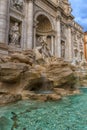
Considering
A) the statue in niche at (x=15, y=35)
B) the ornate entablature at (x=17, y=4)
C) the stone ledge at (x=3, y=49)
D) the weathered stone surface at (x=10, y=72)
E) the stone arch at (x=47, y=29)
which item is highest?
the ornate entablature at (x=17, y=4)

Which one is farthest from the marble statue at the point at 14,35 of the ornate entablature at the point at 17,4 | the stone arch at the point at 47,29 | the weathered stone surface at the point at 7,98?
the weathered stone surface at the point at 7,98

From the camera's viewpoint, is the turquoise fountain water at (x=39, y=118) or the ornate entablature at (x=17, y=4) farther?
the ornate entablature at (x=17, y=4)

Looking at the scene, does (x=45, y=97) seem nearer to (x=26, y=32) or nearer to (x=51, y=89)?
(x=51, y=89)

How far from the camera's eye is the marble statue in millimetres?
15925

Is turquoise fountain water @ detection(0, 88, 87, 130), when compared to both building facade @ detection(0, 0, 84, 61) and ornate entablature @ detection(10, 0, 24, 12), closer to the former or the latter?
building facade @ detection(0, 0, 84, 61)

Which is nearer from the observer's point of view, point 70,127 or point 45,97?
point 70,127

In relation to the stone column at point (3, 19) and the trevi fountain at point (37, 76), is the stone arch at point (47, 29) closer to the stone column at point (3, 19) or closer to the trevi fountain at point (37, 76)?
the trevi fountain at point (37, 76)

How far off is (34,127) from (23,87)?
3.52 metres

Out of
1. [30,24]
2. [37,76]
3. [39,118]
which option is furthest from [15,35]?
[39,118]

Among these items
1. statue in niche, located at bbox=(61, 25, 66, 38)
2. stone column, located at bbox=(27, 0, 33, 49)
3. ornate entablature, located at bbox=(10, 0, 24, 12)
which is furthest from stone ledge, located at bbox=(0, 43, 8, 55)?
statue in niche, located at bbox=(61, 25, 66, 38)

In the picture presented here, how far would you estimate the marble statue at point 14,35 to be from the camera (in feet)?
52.2

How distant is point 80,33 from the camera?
31641 millimetres

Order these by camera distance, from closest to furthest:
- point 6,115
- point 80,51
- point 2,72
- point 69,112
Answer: point 6,115
point 69,112
point 2,72
point 80,51

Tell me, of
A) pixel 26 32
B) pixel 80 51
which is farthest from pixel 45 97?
pixel 80 51
